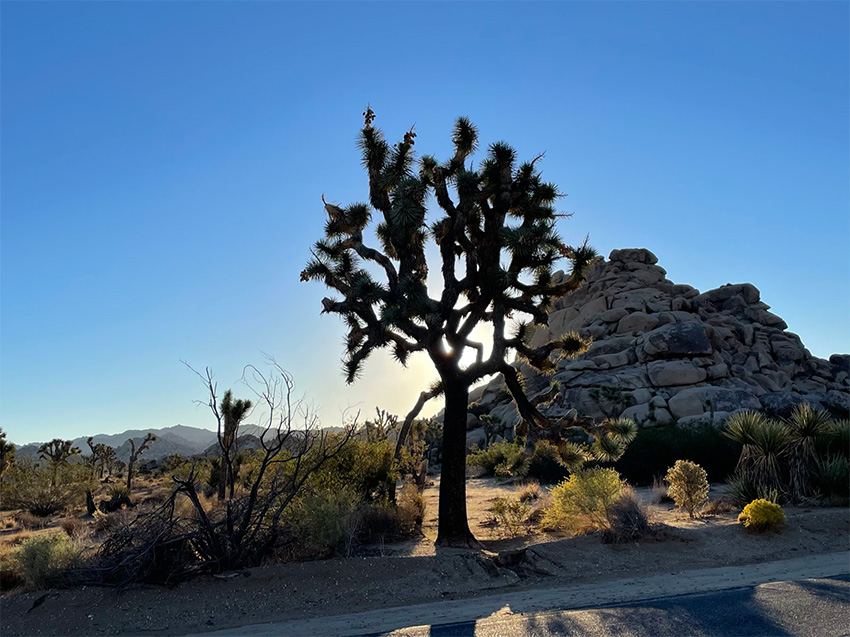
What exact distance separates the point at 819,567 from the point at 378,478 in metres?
9.44

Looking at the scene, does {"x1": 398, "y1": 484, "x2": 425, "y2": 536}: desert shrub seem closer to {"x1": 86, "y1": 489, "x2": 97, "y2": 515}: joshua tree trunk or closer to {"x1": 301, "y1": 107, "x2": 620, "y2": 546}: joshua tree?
{"x1": 301, "y1": 107, "x2": 620, "y2": 546}: joshua tree

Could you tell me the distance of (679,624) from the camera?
745 cm

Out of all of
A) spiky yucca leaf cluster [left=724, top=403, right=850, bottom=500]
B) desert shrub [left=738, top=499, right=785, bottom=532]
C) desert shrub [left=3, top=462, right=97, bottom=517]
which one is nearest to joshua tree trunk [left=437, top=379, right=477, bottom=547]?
desert shrub [left=738, top=499, right=785, bottom=532]

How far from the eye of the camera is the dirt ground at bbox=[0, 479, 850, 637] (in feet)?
28.2

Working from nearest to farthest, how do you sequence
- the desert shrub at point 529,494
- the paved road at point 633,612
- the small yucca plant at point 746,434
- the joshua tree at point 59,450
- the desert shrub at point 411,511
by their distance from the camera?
the paved road at point 633,612, the desert shrub at point 411,511, the small yucca plant at point 746,434, the desert shrub at point 529,494, the joshua tree at point 59,450

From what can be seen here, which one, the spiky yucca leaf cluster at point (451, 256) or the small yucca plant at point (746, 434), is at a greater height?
the spiky yucca leaf cluster at point (451, 256)

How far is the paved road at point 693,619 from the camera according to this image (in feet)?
23.6

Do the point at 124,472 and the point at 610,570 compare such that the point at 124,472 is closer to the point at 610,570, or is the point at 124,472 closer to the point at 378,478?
the point at 378,478

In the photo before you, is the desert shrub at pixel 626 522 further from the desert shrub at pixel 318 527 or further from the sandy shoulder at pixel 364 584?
the desert shrub at pixel 318 527

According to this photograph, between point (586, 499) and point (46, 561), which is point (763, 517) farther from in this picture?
point (46, 561)

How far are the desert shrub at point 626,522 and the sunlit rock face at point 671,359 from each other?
2255 centimetres

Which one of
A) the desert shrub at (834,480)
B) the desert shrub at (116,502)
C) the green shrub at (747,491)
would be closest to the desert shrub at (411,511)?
the green shrub at (747,491)

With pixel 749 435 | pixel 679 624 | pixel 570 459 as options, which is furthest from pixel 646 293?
pixel 679 624

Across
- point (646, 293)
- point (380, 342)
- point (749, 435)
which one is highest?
point (646, 293)
